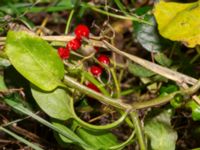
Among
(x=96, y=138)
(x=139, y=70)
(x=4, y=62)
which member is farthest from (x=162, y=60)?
(x=4, y=62)

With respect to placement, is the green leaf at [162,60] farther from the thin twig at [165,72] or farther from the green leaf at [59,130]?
the green leaf at [59,130]

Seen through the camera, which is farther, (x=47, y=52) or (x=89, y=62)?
(x=89, y=62)

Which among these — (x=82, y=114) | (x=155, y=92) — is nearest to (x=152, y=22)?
(x=155, y=92)

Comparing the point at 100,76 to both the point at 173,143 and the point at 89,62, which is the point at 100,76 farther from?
the point at 173,143

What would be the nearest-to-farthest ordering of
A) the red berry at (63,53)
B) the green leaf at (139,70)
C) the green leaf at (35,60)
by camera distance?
the green leaf at (35,60)
the red berry at (63,53)
the green leaf at (139,70)

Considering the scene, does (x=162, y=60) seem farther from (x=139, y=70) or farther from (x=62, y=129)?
(x=62, y=129)

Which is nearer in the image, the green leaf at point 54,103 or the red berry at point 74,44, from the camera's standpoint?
the green leaf at point 54,103

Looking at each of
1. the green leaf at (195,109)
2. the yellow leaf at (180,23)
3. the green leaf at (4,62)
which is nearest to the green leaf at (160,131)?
the green leaf at (195,109)

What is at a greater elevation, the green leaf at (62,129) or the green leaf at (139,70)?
the green leaf at (62,129)
